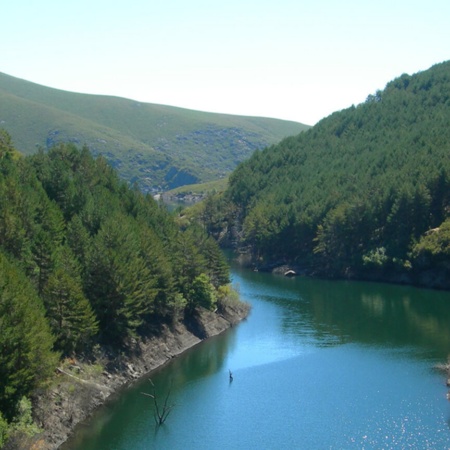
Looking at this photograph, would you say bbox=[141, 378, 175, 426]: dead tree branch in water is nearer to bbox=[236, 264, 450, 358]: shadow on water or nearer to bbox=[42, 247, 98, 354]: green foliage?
bbox=[42, 247, 98, 354]: green foliage

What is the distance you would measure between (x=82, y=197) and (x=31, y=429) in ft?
178

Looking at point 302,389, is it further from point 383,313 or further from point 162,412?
point 383,313

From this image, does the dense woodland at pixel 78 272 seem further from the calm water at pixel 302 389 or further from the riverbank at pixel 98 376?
the calm water at pixel 302 389

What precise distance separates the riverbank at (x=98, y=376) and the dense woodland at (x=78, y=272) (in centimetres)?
185

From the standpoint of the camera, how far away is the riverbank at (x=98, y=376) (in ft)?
213

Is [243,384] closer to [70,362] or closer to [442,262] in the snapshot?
[70,362]

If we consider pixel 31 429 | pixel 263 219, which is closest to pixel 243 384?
pixel 31 429

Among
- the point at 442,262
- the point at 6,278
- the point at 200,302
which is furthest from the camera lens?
the point at 442,262

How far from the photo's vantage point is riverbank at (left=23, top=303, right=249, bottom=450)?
6494cm

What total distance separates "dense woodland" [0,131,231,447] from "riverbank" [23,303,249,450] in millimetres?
1852

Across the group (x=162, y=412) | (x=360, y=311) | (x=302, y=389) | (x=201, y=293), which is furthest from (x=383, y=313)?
(x=162, y=412)

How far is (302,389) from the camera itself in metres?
83.2

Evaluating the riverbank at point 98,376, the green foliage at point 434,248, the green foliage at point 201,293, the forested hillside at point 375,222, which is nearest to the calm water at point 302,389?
the riverbank at point 98,376

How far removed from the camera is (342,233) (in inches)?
6718
